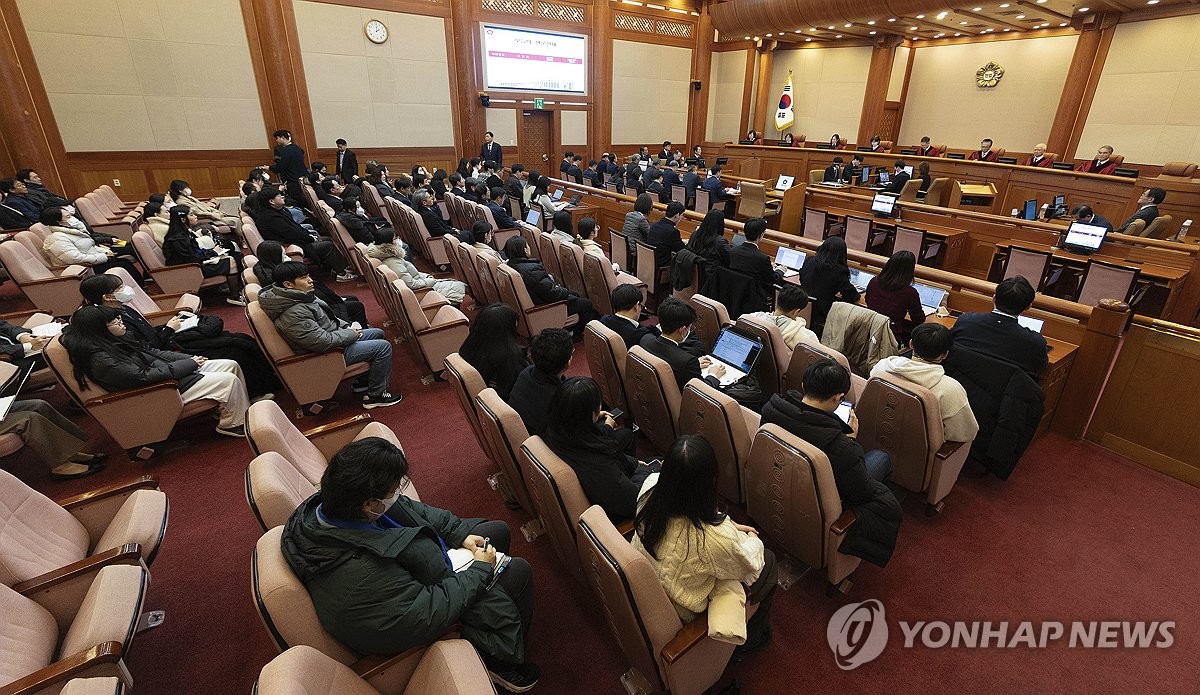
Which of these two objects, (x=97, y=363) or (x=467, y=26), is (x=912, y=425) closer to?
(x=97, y=363)

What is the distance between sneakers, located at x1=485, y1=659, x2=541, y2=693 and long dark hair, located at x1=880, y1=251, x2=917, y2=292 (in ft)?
10.2

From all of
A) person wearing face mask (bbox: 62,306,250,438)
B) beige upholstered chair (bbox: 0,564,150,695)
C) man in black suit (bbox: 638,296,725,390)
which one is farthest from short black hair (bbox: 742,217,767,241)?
beige upholstered chair (bbox: 0,564,150,695)

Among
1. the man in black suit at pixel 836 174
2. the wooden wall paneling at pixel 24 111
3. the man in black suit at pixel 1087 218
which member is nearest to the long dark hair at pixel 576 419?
the man in black suit at pixel 1087 218

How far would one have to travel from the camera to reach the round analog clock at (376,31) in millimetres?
9852

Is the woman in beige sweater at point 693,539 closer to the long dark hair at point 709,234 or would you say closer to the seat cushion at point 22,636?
the seat cushion at point 22,636

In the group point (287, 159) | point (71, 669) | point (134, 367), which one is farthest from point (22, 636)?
point (287, 159)

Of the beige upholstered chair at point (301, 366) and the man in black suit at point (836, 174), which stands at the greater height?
the man in black suit at point (836, 174)

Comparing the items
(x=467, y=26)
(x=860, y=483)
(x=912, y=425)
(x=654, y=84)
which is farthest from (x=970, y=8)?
(x=860, y=483)

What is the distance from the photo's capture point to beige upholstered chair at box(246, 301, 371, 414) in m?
3.16

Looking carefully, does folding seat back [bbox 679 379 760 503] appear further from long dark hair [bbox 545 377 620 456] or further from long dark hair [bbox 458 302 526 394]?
long dark hair [bbox 458 302 526 394]

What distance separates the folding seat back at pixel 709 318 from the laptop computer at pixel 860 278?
1.38m

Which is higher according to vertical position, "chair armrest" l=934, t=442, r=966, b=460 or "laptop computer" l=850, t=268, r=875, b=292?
"laptop computer" l=850, t=268, r=875, b=292

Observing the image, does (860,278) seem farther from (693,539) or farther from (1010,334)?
(693,539)

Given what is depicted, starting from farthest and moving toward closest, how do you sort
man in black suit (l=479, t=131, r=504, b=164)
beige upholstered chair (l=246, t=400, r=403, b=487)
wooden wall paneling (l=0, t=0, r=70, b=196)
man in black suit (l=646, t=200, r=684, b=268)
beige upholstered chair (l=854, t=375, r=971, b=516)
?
man in black suit (l=479, t=131, r=504, b=164)
wooden wall paneling (l=0, t=0, r=70, b=196)
man in black suit (l=646, t=200, r=684, b=268)
beige upholstered chair (l=854, t=375, r=971, b=516)
beige upholstered chair (l=246, t=400, r=403, b=487)
